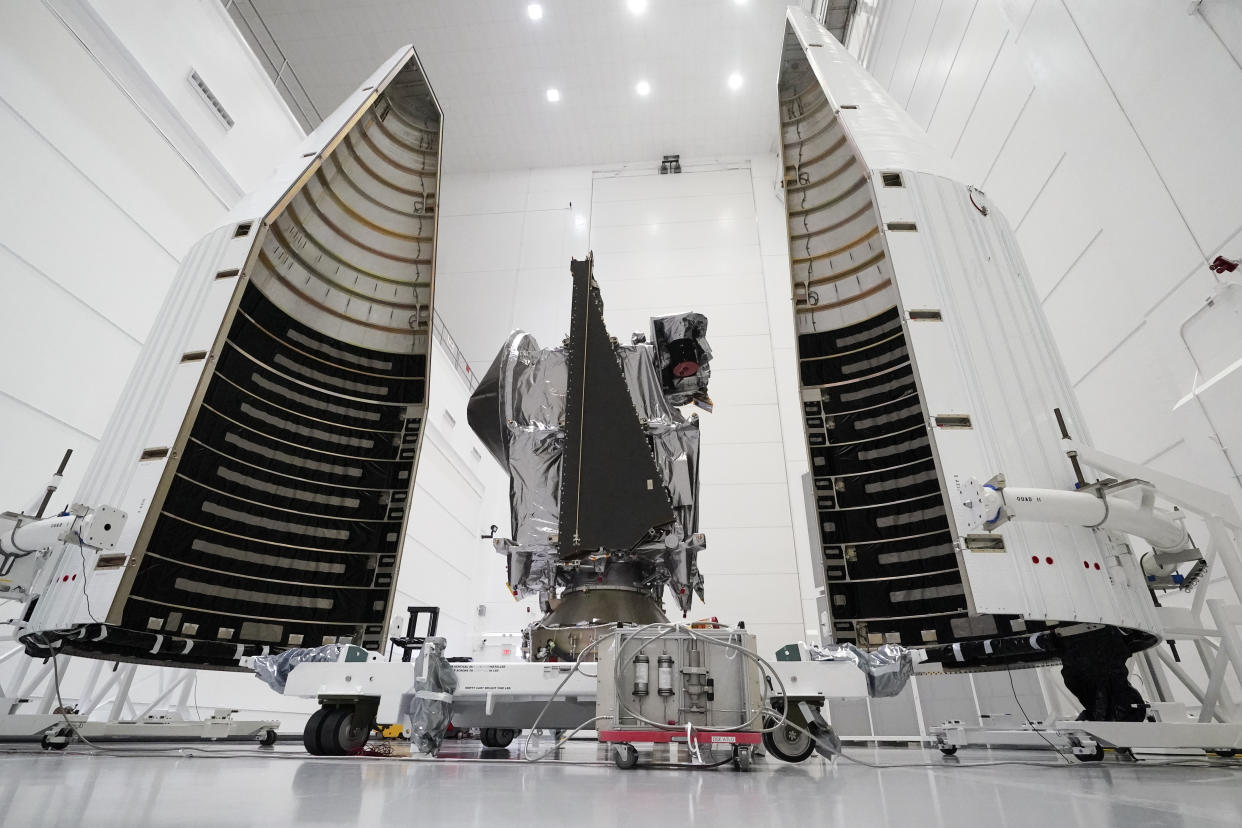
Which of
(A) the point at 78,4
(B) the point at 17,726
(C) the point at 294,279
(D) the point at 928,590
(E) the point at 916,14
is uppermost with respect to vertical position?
(E) the point at 916,14

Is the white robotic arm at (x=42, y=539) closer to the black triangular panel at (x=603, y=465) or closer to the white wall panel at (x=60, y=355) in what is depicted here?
the white wall panel at (x=60, y=355)

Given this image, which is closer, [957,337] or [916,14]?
[957,337]

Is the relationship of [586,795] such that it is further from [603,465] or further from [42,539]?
[42,539]

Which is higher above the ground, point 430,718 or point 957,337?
point 957,337

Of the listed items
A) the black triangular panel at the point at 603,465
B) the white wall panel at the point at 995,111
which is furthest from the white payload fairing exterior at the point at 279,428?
the white wall panel at the point at 995,111

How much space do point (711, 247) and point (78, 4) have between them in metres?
7.92

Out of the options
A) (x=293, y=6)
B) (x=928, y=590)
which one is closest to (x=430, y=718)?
(x=928, y=590)

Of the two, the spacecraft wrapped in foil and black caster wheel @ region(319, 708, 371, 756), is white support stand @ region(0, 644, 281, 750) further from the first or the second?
the spacecraft wrapped in foil

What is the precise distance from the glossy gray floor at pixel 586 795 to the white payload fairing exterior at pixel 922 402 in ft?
2.71

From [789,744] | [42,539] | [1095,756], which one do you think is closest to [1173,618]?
[1095,756]

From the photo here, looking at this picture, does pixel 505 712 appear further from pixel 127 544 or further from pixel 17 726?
pixel 17 726

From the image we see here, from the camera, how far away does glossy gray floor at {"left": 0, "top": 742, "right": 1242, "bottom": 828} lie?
99 cm

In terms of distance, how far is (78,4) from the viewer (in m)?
4.19

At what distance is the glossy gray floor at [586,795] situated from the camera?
988 mm
